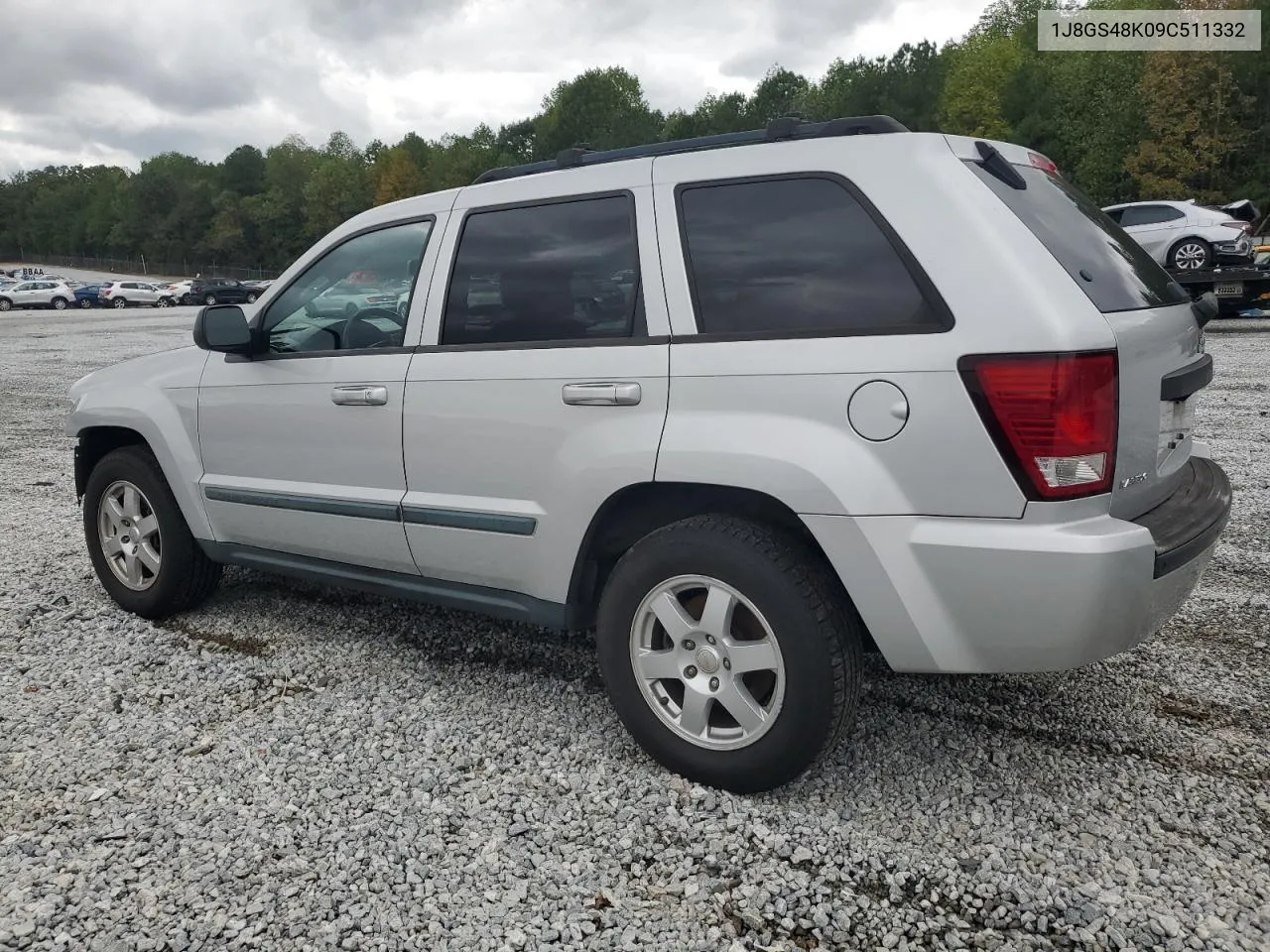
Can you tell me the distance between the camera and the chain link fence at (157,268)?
9800cm

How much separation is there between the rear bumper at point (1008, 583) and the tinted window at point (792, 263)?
0.55 m

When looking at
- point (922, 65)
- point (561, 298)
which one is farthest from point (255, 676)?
point (922, 65)

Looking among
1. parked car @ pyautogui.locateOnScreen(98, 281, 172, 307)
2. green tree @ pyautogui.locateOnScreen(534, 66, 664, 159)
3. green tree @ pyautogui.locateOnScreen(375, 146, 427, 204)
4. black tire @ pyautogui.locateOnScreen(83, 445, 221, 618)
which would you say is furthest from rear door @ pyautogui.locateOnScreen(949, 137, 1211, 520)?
green tree @ pyautogui.locateOnScreen(375, 146, 427, 204)

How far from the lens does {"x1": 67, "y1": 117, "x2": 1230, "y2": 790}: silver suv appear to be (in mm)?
2463

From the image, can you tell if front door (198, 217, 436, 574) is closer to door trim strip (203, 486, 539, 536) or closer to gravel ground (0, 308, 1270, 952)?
door trim strip (203, 486, 539, 536)

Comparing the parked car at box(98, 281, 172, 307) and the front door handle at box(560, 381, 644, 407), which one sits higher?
the parked car at box(98, 281, 172, 307)

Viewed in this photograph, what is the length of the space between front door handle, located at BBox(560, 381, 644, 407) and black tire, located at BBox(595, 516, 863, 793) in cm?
40

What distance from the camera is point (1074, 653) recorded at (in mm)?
2498

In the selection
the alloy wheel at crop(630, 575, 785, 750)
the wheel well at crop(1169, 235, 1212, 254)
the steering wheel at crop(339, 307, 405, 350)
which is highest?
the wheel well at crop(1169, 235, 1212, 254)

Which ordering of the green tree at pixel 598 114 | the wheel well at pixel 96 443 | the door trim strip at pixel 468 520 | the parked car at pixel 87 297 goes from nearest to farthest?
the door trim strip at pixel 468 520
the wheel well at pixel 96 443
the parked car at pixel 87 297
the green tree at pixel 598 114

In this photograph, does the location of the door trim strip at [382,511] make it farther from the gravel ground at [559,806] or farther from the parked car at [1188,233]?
the parked car at [1188,233]

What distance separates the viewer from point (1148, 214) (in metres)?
17.6

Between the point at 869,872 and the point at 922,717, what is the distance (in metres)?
0.93

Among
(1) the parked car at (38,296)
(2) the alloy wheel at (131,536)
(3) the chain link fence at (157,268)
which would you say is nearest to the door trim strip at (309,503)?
(2) the alloy wheel at (131,536)
